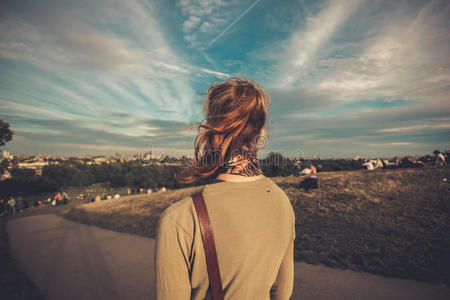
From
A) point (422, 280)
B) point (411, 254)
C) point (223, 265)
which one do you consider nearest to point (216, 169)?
point (223, 265)

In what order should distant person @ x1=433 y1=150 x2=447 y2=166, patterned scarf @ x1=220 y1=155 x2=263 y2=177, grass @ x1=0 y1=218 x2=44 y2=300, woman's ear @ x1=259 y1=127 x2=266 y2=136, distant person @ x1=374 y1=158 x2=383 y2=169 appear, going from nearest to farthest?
patterned scarf @ x1=220 y1=155 x2=263 y2=177
woman's ear @ x1=259 y1=127 x2=266 y2=136
grass @ x1=0 y1=218 x2=44 y2=300
distant person @ x1=433 y1=150 x2=447 y2=166
distant person @ x1=374 y1=158 x2=383 y2=169

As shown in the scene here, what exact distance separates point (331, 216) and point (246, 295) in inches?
418

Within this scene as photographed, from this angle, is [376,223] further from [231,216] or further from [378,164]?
[378,164]

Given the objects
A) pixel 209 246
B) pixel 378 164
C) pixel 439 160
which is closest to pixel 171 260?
pixel 209 246

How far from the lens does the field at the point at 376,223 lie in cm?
647

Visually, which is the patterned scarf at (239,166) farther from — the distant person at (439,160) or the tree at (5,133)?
the tree at (5,133)

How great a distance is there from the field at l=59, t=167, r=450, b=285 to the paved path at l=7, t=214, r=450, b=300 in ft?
1.98

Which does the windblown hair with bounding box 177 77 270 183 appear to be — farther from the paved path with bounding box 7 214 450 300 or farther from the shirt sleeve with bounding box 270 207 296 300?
the paved path with bounding box 7 214 450 300

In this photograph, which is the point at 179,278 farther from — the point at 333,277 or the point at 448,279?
the point at 448,279

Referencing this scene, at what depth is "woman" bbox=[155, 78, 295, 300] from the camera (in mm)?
1154

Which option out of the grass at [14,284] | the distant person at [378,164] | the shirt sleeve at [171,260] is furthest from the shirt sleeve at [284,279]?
the distant person at [378,164]

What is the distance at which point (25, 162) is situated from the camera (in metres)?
73.2

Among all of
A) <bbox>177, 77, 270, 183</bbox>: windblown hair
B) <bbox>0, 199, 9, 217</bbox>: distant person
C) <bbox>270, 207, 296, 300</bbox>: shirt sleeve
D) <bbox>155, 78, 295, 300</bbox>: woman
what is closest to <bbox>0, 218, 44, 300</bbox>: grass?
<bbox>270, 207, 296, 300</bbox>: shirt sleeve

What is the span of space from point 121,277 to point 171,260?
23.6 ft
